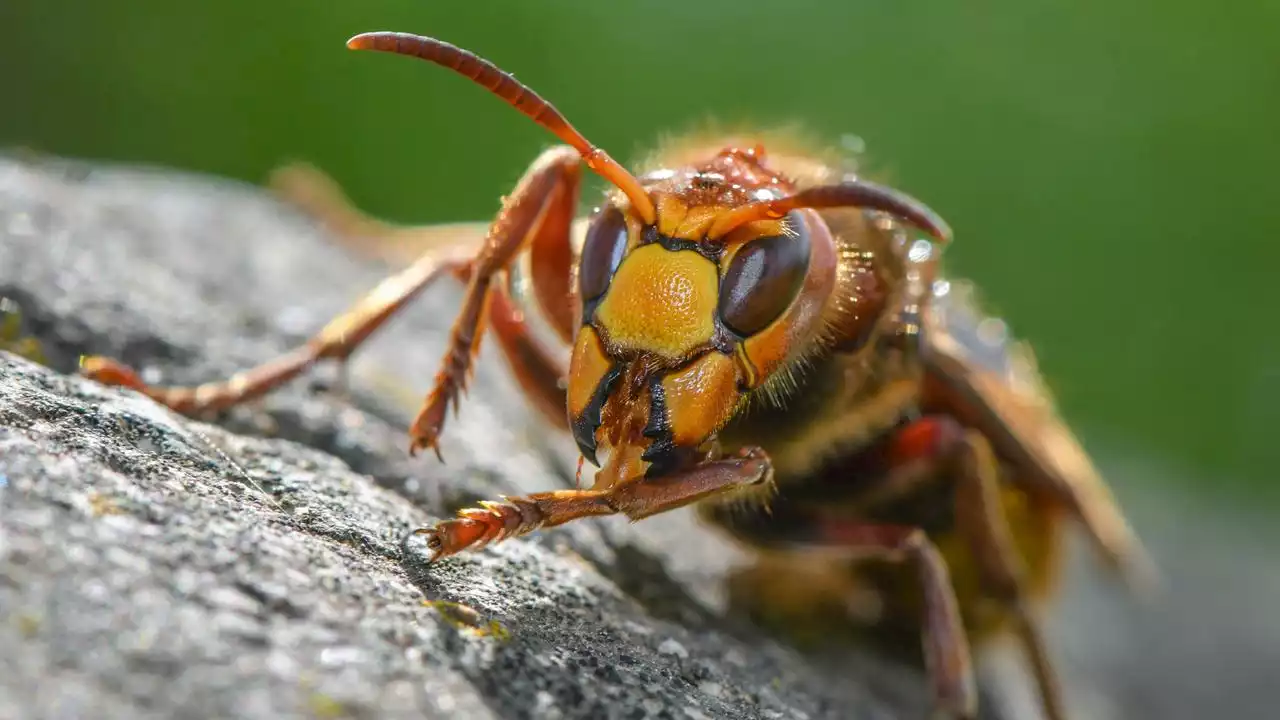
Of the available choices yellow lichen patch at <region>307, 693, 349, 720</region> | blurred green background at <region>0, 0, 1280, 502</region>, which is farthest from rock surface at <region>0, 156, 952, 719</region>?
blurred green background at <region>0, 0, 1280, 502</region>

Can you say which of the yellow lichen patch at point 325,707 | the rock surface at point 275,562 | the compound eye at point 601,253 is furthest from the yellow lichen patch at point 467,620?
the compound eye at point 601,253

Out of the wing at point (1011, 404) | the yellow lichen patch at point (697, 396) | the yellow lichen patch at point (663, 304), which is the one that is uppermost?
the wing at point (1011, 404)

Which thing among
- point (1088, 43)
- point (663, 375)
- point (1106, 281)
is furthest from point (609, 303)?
point (1088, 43)

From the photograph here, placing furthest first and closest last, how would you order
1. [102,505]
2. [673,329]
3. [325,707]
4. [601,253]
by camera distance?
[601,253], [673,329], [102,505], [325,707]

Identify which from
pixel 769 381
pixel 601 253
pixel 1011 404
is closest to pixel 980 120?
pixel 1011 404

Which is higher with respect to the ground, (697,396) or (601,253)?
(601,253)

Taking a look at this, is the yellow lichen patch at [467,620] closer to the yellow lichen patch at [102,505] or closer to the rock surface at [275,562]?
the rock surface at [275,562]

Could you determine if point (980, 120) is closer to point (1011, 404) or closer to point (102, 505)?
point (1011, 404)
